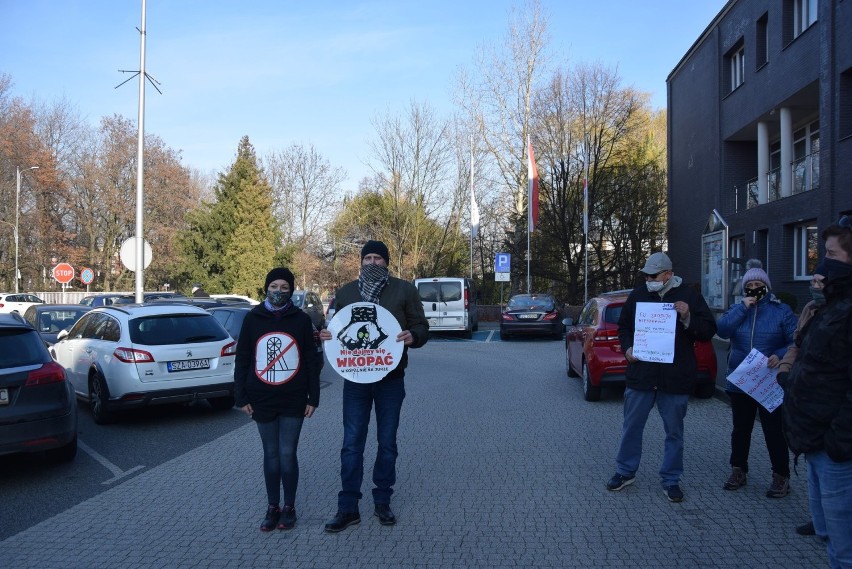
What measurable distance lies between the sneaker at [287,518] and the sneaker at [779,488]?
366 cm

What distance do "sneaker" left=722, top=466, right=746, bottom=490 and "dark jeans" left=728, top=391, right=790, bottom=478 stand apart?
0.04m

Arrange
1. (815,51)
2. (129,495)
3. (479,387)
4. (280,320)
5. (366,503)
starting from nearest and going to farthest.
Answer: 1. (280,320)
2. (366,503)
3. (129,495)
4. (479,387)
5. (815,51)

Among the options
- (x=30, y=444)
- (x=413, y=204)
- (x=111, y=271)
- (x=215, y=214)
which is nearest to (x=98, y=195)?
(x=111, y=271)

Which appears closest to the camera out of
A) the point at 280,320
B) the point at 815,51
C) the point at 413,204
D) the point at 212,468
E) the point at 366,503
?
the point at 280,320

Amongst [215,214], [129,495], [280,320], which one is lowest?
[129,495]

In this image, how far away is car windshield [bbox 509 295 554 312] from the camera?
23.5 meters

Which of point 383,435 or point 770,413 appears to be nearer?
point 383,435

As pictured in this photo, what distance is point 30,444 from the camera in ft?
21.2

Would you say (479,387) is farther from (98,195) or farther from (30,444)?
(98,195)

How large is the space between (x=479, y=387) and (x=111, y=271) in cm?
4711

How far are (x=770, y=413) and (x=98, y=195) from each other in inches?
→ 2035

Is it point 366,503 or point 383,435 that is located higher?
point 383,435

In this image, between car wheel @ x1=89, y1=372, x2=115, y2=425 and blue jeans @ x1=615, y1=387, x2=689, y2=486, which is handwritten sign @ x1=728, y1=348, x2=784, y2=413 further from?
car wheel @ x1=89, y1=372, x2=115, y2=425

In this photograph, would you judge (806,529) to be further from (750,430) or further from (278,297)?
(278,297)
